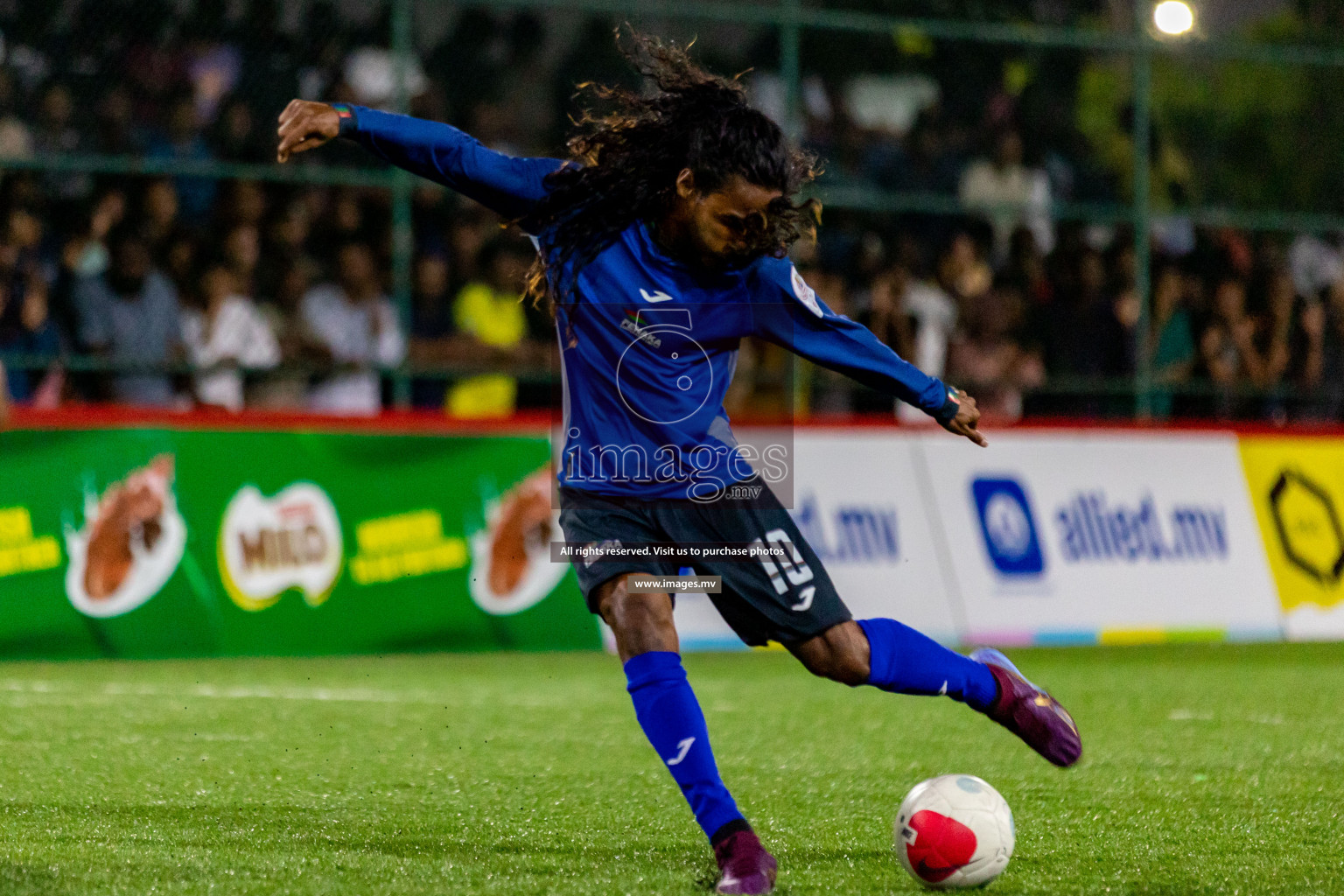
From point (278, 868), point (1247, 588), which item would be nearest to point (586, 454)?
point (278, 868)

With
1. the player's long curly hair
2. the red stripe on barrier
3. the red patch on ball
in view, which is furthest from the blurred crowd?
the red patch on ball

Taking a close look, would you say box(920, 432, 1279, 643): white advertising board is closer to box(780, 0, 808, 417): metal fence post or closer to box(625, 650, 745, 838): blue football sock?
box(780, 0, 808, 417): metal fence post

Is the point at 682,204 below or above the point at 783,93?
below

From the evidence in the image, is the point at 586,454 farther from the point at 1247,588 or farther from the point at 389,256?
the point at 1247,588

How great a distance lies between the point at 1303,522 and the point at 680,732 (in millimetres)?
8634

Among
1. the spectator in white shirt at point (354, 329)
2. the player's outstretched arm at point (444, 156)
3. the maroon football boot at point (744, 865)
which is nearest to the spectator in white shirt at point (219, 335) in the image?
the spectator in white shirt at point (354, 329)

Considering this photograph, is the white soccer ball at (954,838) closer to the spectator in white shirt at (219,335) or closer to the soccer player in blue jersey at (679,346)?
the soccer player in blue jersey at (679,346)

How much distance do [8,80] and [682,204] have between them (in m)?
7.30

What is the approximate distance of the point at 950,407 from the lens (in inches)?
179

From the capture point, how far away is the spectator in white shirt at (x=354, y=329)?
11141 mm

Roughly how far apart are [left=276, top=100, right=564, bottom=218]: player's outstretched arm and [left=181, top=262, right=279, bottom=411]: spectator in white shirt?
6.37 m

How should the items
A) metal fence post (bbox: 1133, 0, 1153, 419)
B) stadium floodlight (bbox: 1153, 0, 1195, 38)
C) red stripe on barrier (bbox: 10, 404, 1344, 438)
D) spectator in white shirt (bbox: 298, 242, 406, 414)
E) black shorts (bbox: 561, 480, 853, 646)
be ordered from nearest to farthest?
black shorts (bbox: 561, 480, 853, 646) → red stripe on barrier (bbox: 10, 404, 1344, 438) → spectator in white shirt (bbox: 298, 242, 406, 414) → metal fence post (bbox: 1133, 0, 1153, 419) → stadium floodlight (bbox: 1153, 0, 1195, 38)

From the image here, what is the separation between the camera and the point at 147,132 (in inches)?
435

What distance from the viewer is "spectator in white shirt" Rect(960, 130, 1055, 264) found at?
42.3ft
